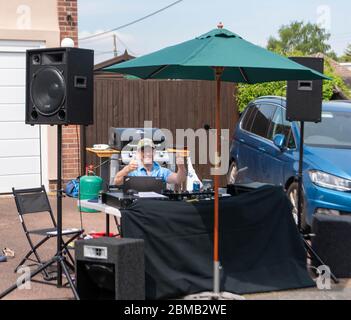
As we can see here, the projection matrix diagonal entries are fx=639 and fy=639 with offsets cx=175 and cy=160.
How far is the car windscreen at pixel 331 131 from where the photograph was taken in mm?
8383

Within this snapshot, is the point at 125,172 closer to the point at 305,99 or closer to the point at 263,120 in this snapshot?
the point at 305,99

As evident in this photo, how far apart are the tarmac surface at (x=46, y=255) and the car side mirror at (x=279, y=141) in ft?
8.16

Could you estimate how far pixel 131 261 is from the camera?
5.02 meters

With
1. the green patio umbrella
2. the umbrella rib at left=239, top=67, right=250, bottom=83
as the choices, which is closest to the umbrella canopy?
the green patio umbrella

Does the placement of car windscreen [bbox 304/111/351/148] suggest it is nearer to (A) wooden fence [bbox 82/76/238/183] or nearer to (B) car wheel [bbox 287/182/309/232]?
(B) car wheel [bbox 287/182/309/232]

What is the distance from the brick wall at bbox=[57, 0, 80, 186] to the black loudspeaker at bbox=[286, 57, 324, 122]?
4979 mm

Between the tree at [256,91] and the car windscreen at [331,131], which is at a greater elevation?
the tree at [256,91]

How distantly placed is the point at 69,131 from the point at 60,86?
558cm

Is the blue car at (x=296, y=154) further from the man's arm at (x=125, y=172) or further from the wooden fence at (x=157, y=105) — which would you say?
the wooden fence at (x=157, y=105)

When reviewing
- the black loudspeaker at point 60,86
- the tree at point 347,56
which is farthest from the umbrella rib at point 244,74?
the tree at point 347,56

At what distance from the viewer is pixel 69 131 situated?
11.4 metres

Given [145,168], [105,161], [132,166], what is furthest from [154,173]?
[105,161]

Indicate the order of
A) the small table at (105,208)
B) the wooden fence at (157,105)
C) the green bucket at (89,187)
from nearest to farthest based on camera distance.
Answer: the small table at (105,208)
the green bucket at (89,187)
the wooden fence at (157,105)
